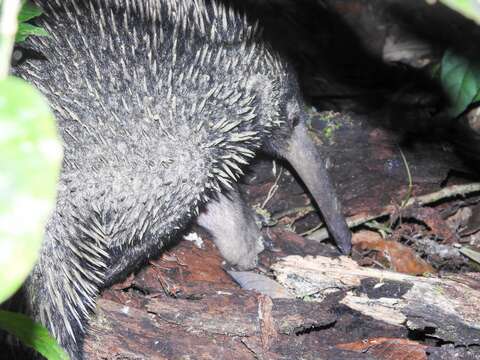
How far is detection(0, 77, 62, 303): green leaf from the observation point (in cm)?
45

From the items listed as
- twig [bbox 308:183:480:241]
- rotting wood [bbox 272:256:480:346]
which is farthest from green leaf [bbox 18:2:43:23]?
twig [bbox 308:183:480:241]

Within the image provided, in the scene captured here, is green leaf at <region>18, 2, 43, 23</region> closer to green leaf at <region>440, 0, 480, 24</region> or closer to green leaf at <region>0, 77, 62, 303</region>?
green leaf at <region>0, 77, 62, 303</region>

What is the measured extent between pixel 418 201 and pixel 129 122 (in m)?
1.81

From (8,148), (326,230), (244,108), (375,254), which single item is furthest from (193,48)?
(8,148)

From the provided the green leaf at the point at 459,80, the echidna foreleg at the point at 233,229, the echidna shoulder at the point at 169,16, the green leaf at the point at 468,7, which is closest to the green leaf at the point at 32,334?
the green leaf at the point at 468,7

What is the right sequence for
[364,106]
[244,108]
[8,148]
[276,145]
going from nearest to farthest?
[8,148]
[244,108]
[276,145]
[364,106]

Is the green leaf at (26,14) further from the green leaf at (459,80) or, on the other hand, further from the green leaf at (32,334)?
the green leaf at (459,80)

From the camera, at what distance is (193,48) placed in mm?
2541

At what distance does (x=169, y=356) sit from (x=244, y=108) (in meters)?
1.08

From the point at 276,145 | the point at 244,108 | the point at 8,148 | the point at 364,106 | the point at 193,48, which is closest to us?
the point at 8,148

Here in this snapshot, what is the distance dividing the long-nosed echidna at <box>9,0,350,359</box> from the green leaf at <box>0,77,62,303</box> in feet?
5.67

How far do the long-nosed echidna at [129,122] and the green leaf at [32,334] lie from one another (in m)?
1.13

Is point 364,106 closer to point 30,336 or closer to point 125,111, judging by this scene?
point 125,111

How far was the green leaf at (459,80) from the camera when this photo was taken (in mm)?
3088
